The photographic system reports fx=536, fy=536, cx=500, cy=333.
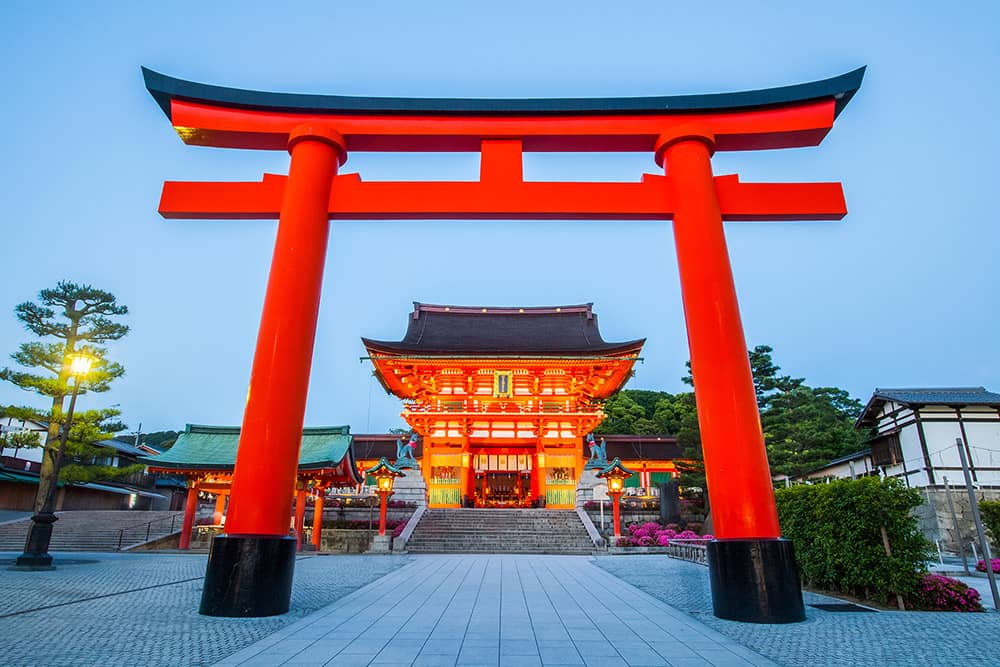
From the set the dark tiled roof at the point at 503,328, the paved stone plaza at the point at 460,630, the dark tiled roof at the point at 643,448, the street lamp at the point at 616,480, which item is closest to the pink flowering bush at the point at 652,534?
the street lamp at the point at 616,480

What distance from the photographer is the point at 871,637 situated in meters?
4.77

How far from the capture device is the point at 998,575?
31.0ft

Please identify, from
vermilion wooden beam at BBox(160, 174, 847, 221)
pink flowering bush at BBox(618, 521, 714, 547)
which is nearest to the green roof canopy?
pink flowering bush at BBox(618, 521, 714, 547)

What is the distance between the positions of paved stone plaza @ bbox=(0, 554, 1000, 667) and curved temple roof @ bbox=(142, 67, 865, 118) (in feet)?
20.1

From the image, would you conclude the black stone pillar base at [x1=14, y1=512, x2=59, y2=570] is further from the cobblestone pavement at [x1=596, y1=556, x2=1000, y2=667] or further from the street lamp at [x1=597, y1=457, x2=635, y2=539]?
the street lamp at [x1=597, y1=457, x2=635, y2=539]

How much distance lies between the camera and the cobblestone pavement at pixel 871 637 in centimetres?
405

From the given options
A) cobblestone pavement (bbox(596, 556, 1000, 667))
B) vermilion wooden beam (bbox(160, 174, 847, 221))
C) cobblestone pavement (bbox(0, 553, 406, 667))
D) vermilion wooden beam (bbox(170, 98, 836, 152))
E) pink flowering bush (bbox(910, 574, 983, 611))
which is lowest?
cobblestone pavement (bbox(0, 553, 406, 667))

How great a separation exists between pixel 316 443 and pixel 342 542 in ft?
11.5

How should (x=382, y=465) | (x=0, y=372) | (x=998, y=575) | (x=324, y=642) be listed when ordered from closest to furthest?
(x=324, y=642) → (x=998, y=575) → (x=0, y=372) → (x=382, y=465)

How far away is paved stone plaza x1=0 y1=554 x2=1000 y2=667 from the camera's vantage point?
13.1ft

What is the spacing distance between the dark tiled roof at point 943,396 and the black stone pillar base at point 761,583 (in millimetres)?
19034

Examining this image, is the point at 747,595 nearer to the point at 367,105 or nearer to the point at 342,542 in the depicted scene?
the point at 367,105

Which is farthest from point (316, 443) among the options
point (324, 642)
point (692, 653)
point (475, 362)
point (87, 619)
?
point (692, 653)

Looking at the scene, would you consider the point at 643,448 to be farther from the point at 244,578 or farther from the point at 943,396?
the point at 244,578
